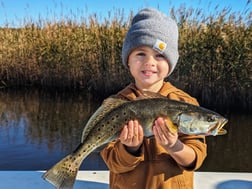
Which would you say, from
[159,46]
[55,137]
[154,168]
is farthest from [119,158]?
[55,137]

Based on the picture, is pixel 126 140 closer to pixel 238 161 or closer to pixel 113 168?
pixel 113 168

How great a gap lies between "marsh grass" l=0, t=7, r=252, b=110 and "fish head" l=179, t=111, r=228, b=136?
6185 millimetres

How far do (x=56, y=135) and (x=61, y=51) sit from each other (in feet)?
12.6

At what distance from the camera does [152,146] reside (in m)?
1.78

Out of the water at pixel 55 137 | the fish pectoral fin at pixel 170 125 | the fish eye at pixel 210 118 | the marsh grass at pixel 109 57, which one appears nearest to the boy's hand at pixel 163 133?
the fish pectoral fin at pixel 170 125

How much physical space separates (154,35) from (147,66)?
171mm

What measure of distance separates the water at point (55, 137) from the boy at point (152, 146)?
116 inches

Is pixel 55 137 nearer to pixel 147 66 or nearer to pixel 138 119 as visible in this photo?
pixel 147 66

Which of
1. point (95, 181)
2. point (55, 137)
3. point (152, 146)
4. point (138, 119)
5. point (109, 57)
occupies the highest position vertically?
point (109, 57)

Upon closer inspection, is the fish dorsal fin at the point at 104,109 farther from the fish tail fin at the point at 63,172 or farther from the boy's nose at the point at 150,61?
the boy's nose at the point at 150,61

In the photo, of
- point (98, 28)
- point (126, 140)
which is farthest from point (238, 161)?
point (98, 28)

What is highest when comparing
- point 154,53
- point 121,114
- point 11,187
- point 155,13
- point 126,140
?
point 155,13

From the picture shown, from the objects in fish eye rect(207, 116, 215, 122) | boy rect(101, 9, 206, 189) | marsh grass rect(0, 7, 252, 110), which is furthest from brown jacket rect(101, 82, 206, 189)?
marsh grass rect(0, 7, 252, 110)

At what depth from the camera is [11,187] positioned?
245cm
